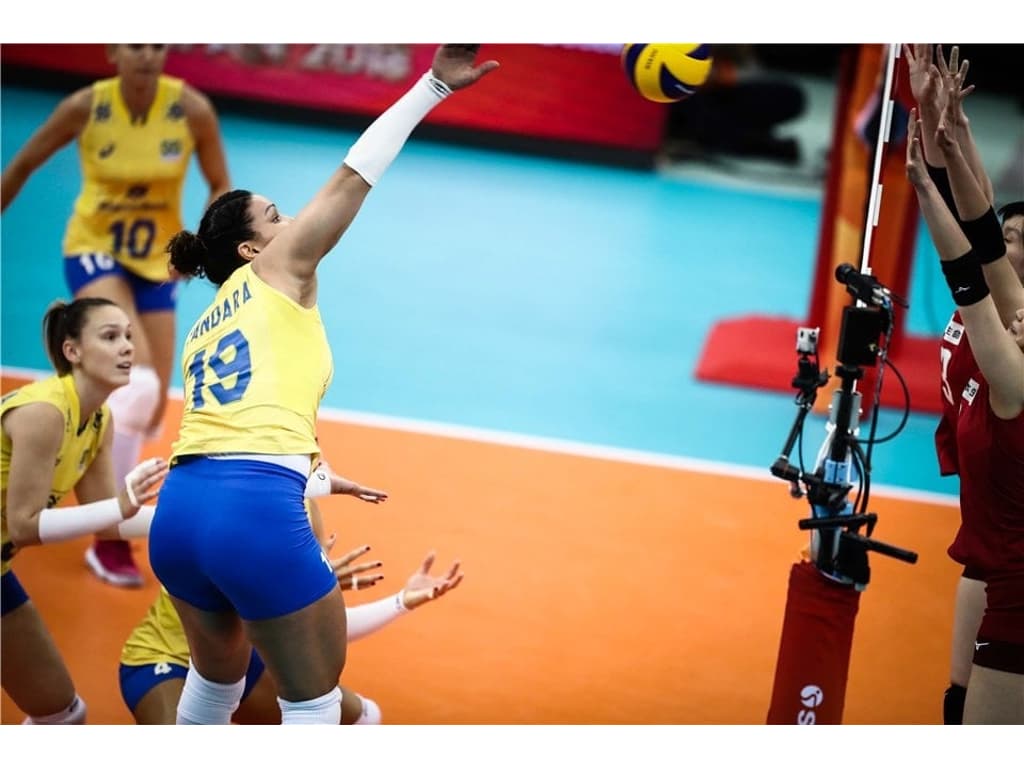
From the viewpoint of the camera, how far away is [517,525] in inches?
251

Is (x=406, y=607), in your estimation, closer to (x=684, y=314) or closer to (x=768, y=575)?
(x=768, y=575)

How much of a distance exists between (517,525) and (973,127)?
11.4 meters

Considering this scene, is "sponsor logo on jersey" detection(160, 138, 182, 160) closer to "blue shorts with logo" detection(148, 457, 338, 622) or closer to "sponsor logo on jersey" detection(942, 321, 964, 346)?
"blue shorts with logo" detection(148, 457, 338, 622)

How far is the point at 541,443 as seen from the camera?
7438 mm

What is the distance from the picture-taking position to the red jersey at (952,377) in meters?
4.11

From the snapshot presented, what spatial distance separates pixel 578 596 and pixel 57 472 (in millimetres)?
2181

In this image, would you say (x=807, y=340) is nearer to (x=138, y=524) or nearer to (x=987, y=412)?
(x=987, y=412)

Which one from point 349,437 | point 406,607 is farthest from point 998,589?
point 349,437

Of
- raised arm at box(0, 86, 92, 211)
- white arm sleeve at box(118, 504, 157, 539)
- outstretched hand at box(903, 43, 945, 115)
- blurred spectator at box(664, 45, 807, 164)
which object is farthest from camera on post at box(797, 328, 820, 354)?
blurred spectator at box(664, 45, 807, 164)

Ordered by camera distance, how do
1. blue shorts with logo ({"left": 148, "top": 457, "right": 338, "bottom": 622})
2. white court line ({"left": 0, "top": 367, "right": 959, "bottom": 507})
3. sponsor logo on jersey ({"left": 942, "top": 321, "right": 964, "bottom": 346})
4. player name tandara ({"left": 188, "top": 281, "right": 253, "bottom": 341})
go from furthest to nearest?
white court line ({"left": 0, "top": 367, "right": 959, "bottom": 507}) < sponsor logo on jersey ({"left": 942, "top": 321, "right": 964, "bottom": 346}) < player name tandara ({"left": 188, "top": 281, "right": 253, "bottom": 341}) < blue shorts with logo ({"left": 148, "top": 457, "right": 338, "bottom": 622})

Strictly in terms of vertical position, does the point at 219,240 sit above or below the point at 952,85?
below

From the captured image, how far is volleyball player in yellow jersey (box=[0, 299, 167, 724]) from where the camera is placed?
169 inches

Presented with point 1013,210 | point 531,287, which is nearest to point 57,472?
point 1013,210

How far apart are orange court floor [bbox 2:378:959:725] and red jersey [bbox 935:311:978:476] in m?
1.08
